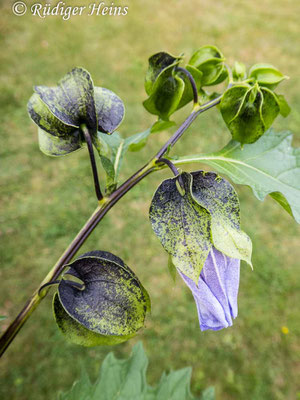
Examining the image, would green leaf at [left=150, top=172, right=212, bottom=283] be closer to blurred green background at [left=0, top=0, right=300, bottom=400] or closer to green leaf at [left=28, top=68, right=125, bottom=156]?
green leaf at [left=28, top=68, right=125, bottom=156]

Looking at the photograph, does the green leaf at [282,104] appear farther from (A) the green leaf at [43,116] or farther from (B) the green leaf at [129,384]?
(B) the green leaf at [129,384]

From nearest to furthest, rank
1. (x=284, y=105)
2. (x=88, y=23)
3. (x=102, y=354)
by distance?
1. (x=284, y=105)
2. (x=102, y=354)
3. (x=88, y=23)

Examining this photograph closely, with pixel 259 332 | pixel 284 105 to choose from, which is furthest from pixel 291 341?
pixel 284 105

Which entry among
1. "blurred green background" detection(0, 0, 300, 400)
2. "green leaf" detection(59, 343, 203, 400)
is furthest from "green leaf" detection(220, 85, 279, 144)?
"blurred green background" detection(0, 0, 300, 400)

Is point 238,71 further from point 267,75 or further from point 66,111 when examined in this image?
point 66,111

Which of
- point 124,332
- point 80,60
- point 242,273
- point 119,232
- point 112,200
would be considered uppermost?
point 80,60

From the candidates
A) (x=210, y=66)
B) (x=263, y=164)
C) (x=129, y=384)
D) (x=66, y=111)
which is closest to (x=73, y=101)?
(x=66, y=111)

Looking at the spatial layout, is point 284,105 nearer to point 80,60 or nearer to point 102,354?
point 102,354
